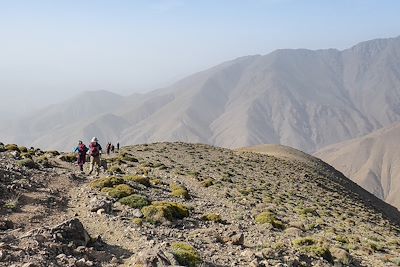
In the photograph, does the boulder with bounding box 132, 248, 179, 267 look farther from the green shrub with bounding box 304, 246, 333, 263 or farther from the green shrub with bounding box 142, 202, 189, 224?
the green shrub with bounding box 304, 246, 333, 263

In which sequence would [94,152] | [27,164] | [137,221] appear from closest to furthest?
1. [137,221]
2. [27,164]
3. [94,152]

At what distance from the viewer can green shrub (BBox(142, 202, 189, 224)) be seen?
68.4 ft

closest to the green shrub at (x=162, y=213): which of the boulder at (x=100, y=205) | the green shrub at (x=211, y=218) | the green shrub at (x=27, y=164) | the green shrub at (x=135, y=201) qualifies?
the green shrub at (x=211, y=218)

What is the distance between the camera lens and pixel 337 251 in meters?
21.8

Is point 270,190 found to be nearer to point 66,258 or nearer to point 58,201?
point 58,201

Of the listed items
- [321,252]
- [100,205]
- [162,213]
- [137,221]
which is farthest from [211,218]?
[321,252]

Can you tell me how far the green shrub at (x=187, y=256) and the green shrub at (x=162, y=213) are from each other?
4870 mm

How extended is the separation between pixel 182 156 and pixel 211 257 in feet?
168

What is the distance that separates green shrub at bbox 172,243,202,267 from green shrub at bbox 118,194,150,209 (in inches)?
295

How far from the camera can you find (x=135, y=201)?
2361 centimetres

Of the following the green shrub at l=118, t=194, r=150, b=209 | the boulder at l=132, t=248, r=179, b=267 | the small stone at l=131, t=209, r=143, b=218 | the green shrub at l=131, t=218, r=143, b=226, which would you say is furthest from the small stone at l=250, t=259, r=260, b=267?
the green shrub at l=118, t=194, r=150, b=209

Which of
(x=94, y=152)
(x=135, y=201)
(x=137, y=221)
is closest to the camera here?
(x=137, y=221)

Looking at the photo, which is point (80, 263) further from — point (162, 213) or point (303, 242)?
point (303, 242)

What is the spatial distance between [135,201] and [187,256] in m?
9.01
